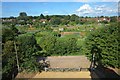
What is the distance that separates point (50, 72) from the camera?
6492 mm

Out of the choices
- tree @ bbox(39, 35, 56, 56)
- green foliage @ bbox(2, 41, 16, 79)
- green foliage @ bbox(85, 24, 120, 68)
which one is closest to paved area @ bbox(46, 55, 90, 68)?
green foliage @ bbox(85, 24, 120, 68)

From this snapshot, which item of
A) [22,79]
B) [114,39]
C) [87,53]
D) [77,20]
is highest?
[77,20]

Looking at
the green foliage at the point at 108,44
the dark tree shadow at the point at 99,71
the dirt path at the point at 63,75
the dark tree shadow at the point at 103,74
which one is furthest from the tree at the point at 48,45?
the dark tree shadow at the point at 103,74

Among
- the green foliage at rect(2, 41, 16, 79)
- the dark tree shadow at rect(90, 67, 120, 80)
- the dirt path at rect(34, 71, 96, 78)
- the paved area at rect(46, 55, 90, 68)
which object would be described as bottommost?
the dirt path at rect(34, 71, 96, 78)

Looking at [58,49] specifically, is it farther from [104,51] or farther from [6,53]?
[6,53]

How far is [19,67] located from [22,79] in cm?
70

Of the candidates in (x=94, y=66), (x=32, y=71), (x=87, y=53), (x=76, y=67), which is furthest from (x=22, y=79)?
(x=87, y=53)

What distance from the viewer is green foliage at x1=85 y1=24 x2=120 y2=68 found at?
6395 millimetres

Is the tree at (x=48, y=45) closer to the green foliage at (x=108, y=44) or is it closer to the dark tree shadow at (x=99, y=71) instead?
the green foliage at (x=108, y=44)

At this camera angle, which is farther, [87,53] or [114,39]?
[87,53]

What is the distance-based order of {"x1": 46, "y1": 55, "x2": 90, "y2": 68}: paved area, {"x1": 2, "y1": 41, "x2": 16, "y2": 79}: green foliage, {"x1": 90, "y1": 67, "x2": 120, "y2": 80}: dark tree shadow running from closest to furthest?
{"x1": 2, "y1": 41, "x2": 16, "y2": 79}: green foliage < {"x1": 90, "y1": 67, "x2": 120, "y2": 80}: dark tree shadow < {"x1": 46, "y1": 55, "x2": 90, "y2": 68}: paved area

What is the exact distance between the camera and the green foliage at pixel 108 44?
6395 mm

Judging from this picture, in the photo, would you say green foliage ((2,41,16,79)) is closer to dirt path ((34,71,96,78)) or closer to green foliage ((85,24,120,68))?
dirt path ((34,71,96,78))

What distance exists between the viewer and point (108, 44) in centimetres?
677
